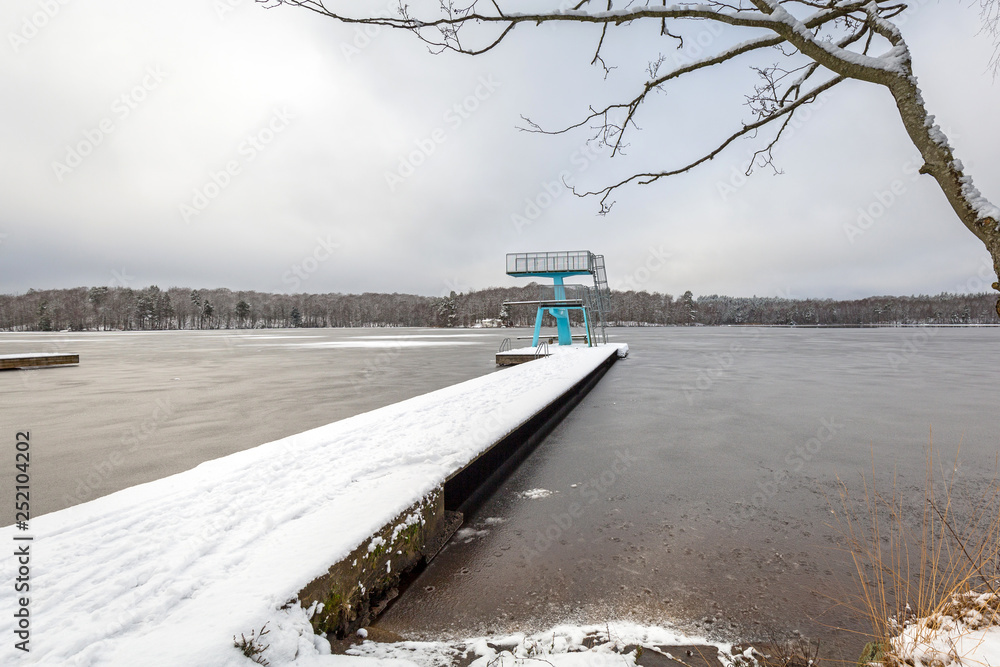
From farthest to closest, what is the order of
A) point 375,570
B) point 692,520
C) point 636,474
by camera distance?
point 636,474, point 692,520, point 375,570

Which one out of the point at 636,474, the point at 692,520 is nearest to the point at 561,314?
the point at 636,474

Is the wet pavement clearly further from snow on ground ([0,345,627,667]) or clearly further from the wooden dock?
the wooden dock

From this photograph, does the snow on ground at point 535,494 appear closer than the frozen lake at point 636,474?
No

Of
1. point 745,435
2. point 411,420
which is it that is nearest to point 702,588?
point 411,420

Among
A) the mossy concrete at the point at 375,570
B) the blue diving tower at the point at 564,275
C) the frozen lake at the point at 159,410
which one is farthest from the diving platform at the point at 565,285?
the mossy concrete at the point at 375,570

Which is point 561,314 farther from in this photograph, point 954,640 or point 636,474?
point 954,640

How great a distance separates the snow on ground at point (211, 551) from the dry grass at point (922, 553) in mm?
2673

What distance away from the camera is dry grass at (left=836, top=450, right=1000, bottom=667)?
2205 millimetres

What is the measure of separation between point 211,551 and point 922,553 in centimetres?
409

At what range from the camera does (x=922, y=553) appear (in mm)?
2664

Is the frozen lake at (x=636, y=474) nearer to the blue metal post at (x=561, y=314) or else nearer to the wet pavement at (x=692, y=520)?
the wet pavement at (x=692, y=520)

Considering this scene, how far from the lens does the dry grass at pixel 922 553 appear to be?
7.23ft

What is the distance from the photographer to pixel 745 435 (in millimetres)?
7926

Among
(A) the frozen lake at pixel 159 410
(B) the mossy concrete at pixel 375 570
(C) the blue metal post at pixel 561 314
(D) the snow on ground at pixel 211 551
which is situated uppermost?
(C) the blue metal post at pixel 561 314
